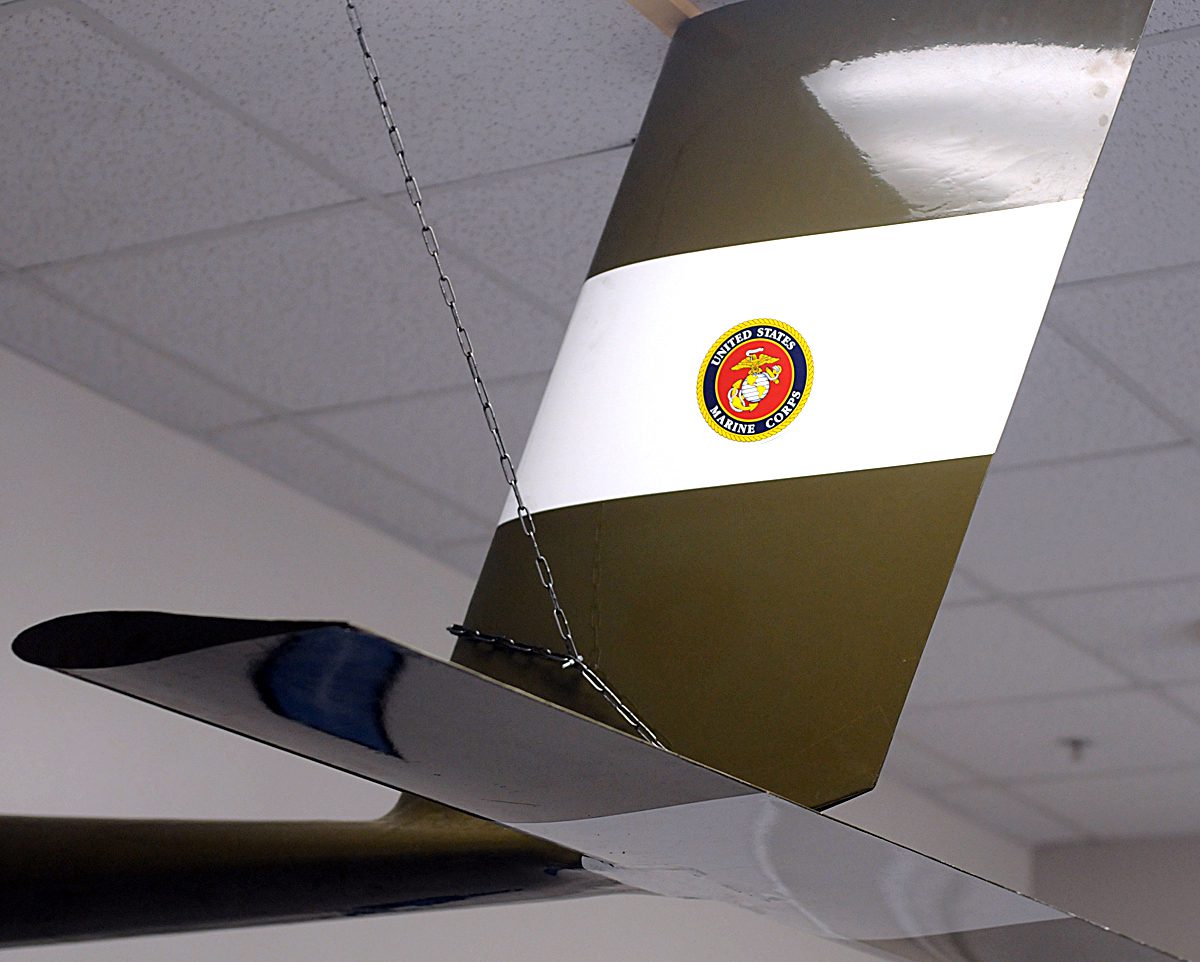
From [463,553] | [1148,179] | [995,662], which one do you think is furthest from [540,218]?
[995,662]

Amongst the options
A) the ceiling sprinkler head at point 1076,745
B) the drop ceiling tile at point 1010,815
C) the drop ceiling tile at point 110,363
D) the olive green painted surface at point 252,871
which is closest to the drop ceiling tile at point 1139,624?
the ceiling sprinkler head at point 1076,745

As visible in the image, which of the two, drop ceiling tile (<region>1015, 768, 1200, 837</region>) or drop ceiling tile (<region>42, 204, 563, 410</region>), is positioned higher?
drop ceiling tile (<region>1015, 768, 1200, 837</region>)

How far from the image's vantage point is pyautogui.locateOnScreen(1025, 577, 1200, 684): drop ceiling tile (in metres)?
3.02

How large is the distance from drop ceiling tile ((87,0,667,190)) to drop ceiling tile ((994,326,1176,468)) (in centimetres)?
75

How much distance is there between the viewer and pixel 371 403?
2.64 m

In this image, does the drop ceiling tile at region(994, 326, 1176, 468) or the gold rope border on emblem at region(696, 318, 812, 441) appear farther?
the drop ceiling tile at region(994, 326, 1176, 468)

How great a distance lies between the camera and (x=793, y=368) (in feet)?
3.90

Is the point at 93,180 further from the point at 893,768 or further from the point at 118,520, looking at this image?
the point at 893,768

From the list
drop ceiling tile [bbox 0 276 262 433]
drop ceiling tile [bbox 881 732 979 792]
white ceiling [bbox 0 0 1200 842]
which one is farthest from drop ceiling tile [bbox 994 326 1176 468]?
drop ceiling tile [bbox 881 732 979 792]

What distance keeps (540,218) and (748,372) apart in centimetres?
88

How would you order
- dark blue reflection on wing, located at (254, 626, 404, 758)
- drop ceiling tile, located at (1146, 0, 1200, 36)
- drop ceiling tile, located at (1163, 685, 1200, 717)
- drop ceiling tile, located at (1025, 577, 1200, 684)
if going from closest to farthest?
Answer: dark blue reflection on wing, located at (254, 626, 404, 758) < drop ceiling tile, located at (1146, 0, 1200, 36) < drop ceiling tile, located at (1025, 577, 1200, 684) < drop ceiling tile, located at (1163, 685, 1200, 717)

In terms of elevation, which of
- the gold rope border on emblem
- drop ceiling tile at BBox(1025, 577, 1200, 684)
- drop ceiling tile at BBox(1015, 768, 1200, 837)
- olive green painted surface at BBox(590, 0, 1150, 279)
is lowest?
the gold rope border on emblem

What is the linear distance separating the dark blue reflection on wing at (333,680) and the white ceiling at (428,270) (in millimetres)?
1158

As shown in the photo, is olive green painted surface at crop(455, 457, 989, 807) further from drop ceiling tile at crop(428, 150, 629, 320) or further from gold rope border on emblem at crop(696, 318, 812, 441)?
drop ceiling tile at crop(428, 150, 629, 320)
